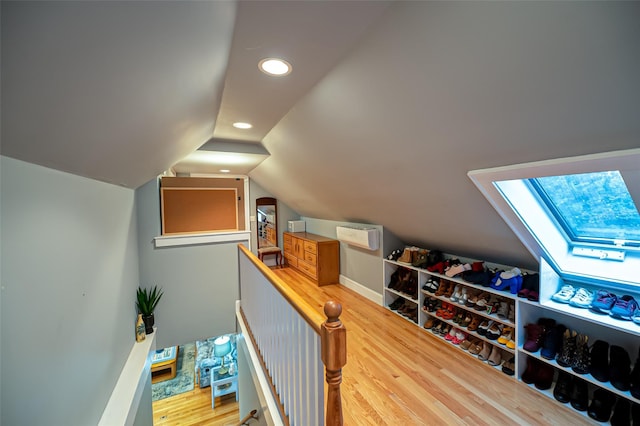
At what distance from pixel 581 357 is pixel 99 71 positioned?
3192 mm

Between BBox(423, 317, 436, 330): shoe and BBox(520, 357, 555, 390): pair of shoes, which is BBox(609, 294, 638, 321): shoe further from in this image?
BBox(423, 317, 436, 330): shoe

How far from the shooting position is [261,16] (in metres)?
0.96

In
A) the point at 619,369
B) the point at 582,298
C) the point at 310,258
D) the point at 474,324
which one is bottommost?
the point at 474,324

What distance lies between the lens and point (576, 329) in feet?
6.68

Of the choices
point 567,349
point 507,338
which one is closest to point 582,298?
point 567,349

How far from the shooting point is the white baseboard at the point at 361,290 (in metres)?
3.65

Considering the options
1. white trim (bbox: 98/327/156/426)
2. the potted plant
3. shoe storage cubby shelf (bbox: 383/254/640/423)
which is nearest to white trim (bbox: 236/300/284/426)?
white trim (bbox: 98/327/156/426)

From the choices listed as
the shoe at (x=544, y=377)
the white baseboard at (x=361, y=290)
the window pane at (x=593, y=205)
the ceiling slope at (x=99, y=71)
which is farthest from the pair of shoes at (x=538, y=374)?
the ceiling slope at (x=99, y=71)

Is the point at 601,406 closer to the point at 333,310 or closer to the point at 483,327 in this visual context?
the point at 483,327

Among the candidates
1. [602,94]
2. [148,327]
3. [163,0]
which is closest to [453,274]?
[602,94]

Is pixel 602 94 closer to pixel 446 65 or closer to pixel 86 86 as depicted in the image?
pixel 446 65

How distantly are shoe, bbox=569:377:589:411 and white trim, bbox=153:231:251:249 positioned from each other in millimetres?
3548

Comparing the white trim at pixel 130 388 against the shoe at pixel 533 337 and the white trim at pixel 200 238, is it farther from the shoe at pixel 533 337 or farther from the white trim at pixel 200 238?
the shoe at pixel 533 337

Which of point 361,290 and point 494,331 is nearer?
point 494,331
